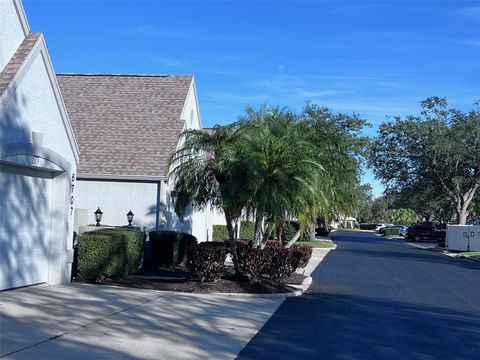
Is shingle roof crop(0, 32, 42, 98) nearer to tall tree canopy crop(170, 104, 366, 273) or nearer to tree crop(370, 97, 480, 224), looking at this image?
tall tree canopy crop(170, 104, 366, 273)

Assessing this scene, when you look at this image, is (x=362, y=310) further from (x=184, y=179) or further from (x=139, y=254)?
(x=139, y=254)

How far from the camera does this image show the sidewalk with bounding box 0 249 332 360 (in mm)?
7950

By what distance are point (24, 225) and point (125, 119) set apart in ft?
34.8

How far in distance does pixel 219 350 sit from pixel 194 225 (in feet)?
56.6

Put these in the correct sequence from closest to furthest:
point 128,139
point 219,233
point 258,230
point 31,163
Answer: point 31,163 < point 258,230 < point 128,139 < point 219,233

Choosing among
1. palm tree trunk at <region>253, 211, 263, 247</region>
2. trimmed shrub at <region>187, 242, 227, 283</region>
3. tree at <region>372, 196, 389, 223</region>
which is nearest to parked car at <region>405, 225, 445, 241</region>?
palm tree trunk at <region>253, 211, 263, 247</region>

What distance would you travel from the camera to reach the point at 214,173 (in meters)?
14.9

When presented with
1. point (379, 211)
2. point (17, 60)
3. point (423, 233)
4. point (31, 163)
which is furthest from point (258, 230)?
point (379, 211)

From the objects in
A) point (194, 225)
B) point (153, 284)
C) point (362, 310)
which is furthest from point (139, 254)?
point (194, 225)

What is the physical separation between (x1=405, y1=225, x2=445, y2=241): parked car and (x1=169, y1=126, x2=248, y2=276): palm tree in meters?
50.2

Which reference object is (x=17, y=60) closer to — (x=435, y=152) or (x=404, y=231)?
(x=435, y=152)

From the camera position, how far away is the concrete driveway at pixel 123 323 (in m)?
7.95

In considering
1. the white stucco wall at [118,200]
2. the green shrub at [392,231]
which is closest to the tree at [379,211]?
the green shrub at [392,231]

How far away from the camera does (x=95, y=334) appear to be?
8797mm
